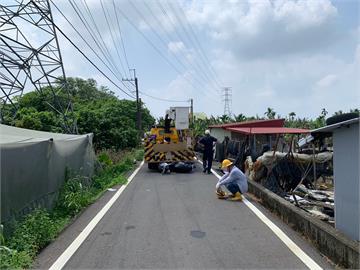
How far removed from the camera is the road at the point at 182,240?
17.5 feet

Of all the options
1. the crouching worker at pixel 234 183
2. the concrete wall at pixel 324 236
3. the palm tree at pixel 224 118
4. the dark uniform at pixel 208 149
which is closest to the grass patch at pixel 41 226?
the crouching worker at pixel 234 183

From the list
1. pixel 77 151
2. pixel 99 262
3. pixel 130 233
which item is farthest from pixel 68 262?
pixel 77 151

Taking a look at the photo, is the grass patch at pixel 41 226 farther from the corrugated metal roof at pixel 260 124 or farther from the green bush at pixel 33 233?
the corrugated metal roof at pixel 260 124

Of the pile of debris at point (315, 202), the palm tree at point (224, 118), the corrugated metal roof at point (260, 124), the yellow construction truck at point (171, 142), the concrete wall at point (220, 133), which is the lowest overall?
the pile of debris at point (315, 202)

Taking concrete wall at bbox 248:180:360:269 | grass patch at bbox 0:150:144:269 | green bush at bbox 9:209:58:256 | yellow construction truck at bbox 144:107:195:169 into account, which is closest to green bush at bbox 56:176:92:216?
grass patch at bbox 0:150:144:269

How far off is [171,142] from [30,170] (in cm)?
1250

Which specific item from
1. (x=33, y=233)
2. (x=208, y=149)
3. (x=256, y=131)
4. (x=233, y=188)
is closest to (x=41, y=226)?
(x=33, y=233)

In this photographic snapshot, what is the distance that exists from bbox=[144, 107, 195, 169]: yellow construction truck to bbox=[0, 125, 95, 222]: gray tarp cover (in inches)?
310

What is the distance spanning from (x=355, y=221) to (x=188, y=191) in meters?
6.77

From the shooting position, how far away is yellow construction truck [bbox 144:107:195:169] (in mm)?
18344

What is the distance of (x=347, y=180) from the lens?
596 cm

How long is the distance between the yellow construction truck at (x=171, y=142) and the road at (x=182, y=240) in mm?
7985

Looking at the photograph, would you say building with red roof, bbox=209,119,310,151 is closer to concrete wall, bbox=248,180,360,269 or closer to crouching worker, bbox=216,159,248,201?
crouching worker, bbox=216,159,248,201

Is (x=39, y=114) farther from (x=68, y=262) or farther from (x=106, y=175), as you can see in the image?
(x=68, y=262)
